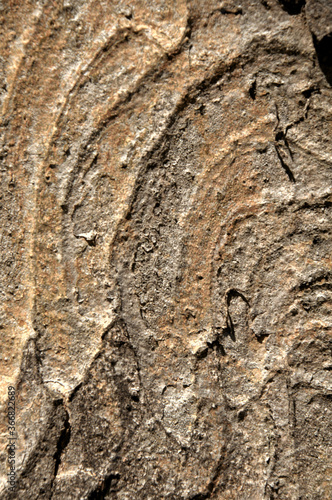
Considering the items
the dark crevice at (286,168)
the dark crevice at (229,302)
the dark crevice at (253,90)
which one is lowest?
the dark crevice at (229,302)

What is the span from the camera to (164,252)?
1038 millimetres

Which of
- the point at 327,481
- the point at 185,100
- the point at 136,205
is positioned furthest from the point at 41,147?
the point at 327,481

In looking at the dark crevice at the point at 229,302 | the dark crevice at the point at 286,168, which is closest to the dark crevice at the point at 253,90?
the dark crevice at the point at 286,168

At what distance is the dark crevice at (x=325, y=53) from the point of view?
90cm

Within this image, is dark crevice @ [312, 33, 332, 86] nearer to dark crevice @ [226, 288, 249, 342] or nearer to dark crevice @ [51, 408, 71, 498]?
dark crevice @ [226, 288, 249, 342]

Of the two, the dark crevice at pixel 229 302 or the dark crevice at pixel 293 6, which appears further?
the dark crevice at pixel 229 302

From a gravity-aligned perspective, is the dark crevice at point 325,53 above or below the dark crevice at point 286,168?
above

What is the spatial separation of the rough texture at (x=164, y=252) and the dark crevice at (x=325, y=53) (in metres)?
0.03

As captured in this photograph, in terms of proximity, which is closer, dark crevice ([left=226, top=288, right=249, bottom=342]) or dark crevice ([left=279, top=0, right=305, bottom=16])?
dark crevice ([left=279, top=0, right=305, bottom=16])

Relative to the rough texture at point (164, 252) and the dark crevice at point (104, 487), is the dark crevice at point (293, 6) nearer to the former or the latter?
the rough texture at point (164, 252)

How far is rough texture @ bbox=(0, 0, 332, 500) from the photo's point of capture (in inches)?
38.2

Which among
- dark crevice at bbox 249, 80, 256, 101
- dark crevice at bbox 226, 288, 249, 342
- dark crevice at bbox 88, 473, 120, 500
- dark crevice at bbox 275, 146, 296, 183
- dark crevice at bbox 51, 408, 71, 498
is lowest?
dark crevice at bbox 88, 473, 120, 500

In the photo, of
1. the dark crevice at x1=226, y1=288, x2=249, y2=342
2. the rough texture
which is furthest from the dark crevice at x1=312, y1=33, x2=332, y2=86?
the dark crevice at x1=226, y1=288, x2=249, y2=342

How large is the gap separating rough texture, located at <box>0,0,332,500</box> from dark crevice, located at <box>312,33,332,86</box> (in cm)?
3
